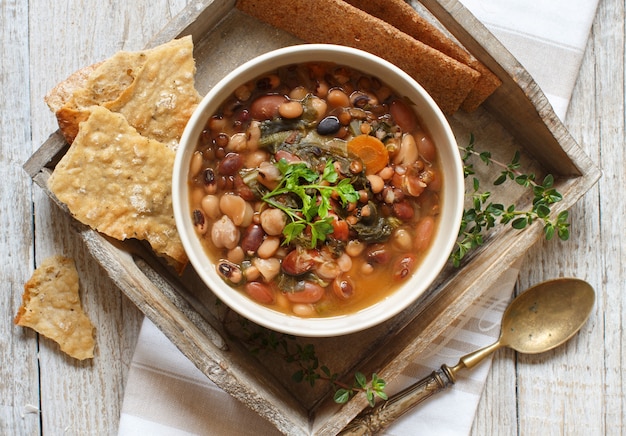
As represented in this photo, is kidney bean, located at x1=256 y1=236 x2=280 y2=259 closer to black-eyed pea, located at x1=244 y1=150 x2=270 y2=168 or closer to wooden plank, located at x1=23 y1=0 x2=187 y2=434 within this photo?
black-eyed pea, located at x1=244 y1=150 x2=270 y2=168

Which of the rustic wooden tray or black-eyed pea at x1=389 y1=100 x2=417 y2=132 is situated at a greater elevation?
black-eyed pea at x1=389 y1=100 x2=417 y2=132

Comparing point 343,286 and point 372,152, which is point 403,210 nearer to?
point 372,152

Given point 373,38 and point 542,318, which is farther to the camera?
point 542,318

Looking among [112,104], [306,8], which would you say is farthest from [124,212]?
[306,8]

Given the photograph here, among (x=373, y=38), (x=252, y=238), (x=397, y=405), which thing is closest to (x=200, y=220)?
(x=252, y=238)

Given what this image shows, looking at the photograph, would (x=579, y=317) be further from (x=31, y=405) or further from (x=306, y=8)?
(x=31, y=405)

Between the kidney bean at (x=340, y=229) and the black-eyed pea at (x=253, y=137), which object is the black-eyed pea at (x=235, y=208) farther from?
the kidney bean at (x=340, y=229)

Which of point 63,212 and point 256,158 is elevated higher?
point 256,158

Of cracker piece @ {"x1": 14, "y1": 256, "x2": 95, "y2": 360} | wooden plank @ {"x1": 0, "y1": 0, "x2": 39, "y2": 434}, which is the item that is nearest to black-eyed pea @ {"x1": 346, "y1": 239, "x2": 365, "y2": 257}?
cracker piece @ {"x1": 14, "y1": 256, "x2": 95, "y2": 360}
